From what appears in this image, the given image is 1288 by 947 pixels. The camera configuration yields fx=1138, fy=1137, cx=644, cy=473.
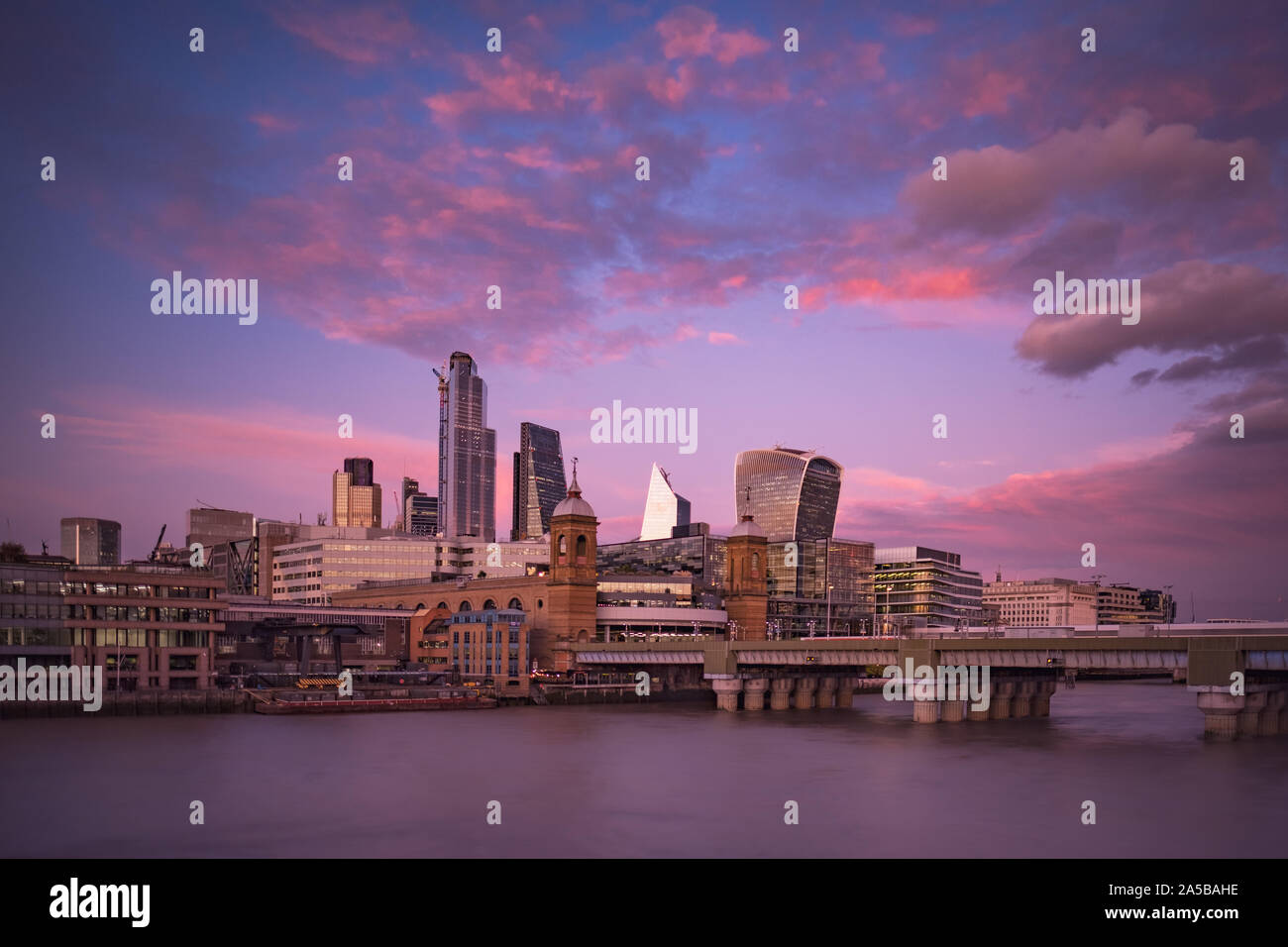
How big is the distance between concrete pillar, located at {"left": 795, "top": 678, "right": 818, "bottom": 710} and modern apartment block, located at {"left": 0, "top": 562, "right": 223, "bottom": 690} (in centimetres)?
6279

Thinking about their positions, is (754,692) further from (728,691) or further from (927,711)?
(927,711)

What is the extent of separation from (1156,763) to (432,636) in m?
115

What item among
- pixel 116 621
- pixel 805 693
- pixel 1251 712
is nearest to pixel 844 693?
pixel 805 693

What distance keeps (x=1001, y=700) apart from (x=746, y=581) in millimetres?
69076

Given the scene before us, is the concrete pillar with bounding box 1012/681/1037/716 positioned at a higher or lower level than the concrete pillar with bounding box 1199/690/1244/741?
lower

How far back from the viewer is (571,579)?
150 meters

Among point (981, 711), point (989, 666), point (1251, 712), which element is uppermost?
point (989, 666)

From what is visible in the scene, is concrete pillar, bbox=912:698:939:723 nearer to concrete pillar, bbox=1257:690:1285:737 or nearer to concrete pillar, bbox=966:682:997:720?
concrete pillar, bbox=966:682:997:720

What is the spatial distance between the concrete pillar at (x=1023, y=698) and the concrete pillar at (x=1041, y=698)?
0.23 meters

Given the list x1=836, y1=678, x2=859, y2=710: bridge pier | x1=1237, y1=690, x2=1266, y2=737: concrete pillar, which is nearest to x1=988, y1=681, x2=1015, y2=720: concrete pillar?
x1=1237, y1=690, x2=1266, y2=737: concrete pillar

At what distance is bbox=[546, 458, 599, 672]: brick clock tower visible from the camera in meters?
149

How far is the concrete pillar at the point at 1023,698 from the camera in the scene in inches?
4336
